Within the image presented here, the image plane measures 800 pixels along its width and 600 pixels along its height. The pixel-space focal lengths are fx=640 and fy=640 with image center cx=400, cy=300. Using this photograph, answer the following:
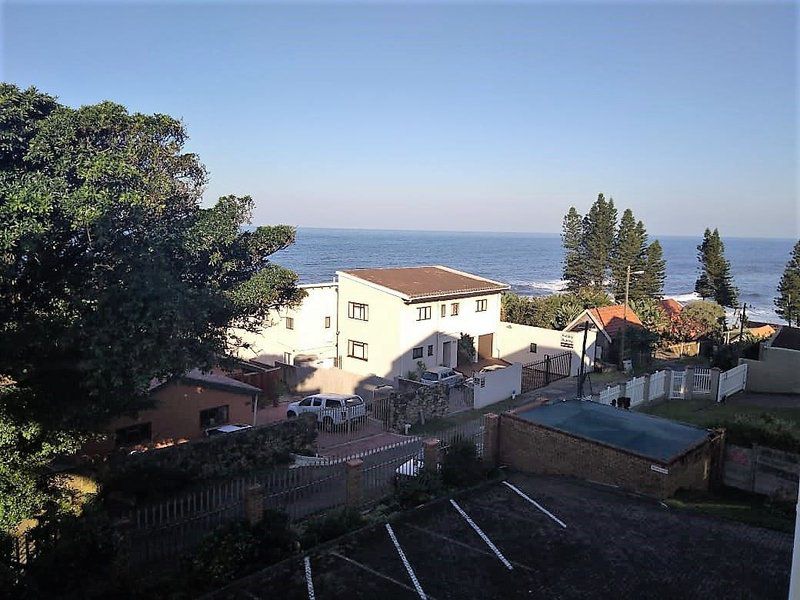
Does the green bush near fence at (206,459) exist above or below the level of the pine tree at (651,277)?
below

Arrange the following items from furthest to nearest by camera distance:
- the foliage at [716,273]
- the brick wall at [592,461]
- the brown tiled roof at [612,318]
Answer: the foliage at [716,273], the brown tiled roof at [612,318], the brick wall at [592,461]

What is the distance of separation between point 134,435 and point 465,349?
19700 millimetres

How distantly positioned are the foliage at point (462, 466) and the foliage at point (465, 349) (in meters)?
18.9

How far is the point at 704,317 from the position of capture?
45156 millimetres

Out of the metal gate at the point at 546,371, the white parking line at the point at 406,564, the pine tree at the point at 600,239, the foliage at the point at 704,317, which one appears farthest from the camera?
the pine tree at the point at 600,239

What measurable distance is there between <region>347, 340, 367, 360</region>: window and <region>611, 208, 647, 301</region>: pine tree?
33.7m

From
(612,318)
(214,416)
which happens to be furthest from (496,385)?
(612,318)

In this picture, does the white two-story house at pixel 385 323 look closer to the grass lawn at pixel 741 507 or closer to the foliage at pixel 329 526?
the grass lawn at pixel 741 507

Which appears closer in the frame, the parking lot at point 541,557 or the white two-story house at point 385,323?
the parking lot at point 541,557

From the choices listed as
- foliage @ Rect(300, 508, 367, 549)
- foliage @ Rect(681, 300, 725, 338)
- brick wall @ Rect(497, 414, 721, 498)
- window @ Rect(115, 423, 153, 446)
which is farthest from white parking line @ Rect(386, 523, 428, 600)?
foliage @ Rect(681, 300, 725, 338)

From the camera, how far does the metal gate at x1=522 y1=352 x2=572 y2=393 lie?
3172cm

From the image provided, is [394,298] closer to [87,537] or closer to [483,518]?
[483,518]

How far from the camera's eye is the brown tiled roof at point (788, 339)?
31.2 metres

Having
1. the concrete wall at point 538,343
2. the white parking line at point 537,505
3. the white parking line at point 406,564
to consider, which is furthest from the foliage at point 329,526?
the concrete wall at point 538,343
